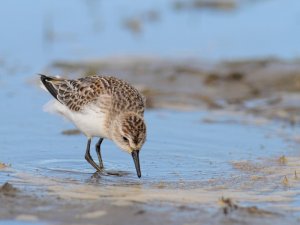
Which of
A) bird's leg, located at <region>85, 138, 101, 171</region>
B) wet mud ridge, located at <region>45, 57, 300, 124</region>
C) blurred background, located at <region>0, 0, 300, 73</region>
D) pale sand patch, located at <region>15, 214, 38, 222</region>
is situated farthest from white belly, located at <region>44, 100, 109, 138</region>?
blurred background, located at <region>0, 0, 300, 73</region>

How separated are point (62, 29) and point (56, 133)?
19.9 ft

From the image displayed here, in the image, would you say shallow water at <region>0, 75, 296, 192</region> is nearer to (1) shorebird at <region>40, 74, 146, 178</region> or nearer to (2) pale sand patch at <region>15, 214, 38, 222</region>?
(1) shorebird at <region>40, 74, 146, 178</region>

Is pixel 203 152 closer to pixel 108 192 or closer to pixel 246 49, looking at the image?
pixel 108 192

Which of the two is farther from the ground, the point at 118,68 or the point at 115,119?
the point at 118,68

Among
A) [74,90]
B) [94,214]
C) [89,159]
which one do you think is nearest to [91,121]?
[89,159]

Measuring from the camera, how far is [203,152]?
905 cm

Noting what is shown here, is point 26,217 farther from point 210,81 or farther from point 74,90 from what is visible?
point 210,81

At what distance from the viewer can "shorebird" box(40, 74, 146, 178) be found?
7902mm

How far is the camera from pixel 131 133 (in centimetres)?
786

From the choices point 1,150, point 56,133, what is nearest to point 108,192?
point 1,150

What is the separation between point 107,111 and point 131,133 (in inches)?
19.1

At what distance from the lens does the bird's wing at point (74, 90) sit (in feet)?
27.7

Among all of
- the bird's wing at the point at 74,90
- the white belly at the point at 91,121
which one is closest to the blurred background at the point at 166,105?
the white belly at the point at 91,121

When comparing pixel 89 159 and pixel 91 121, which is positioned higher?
pixel 91 121
